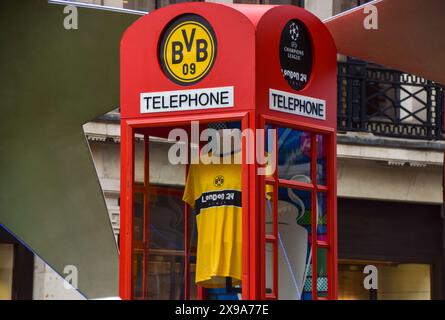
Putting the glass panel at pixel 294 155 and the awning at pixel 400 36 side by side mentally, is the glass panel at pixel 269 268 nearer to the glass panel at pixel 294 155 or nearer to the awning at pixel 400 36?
the glass panel at pixel 294 155

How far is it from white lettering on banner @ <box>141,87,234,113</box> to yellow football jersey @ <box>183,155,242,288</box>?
87 cm

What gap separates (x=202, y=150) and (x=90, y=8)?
1397 mm

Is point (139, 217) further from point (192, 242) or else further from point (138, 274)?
point (192, 242)

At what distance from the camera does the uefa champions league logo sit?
874 centimetres

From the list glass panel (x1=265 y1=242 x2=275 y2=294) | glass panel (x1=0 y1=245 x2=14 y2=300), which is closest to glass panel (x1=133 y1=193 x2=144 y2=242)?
glass panel (x1=265 y1=242 x2=275 y2=294)

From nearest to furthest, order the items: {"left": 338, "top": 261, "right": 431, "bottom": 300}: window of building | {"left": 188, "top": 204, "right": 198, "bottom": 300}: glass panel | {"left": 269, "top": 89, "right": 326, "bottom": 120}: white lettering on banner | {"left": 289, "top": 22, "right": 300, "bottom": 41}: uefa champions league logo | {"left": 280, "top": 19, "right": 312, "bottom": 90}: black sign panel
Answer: {"left": 269, "top": 89, "right": 326, "bottom": 120}: white lettering on banner
{"left": 280, "top": 19, "right": 312, "bottom": 90}: black sign panel
{"left": 289, "top": 22, "right": 300, "bottom": 41}: uefa champions league logo
{"left": 188, "top": 204, "right": 198, "bottom": 300}: glass panel
{"left": 338, "top": 261, "right": 431, "bottom": 300}: window of building

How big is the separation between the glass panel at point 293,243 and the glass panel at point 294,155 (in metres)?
0.16

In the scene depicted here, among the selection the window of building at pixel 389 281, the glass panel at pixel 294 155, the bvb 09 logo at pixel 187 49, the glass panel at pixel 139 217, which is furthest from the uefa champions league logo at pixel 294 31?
the window of building at pixel 389 281

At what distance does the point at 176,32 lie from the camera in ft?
28.5

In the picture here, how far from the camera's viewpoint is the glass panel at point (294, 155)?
29.6ft

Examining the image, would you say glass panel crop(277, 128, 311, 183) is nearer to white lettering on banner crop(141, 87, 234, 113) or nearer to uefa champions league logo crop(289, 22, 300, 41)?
uefa champions league logo crop(289, 22, 300, 41)

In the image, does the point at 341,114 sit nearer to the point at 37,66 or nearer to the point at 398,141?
the point at 398,141

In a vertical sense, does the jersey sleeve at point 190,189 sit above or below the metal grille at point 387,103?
below
